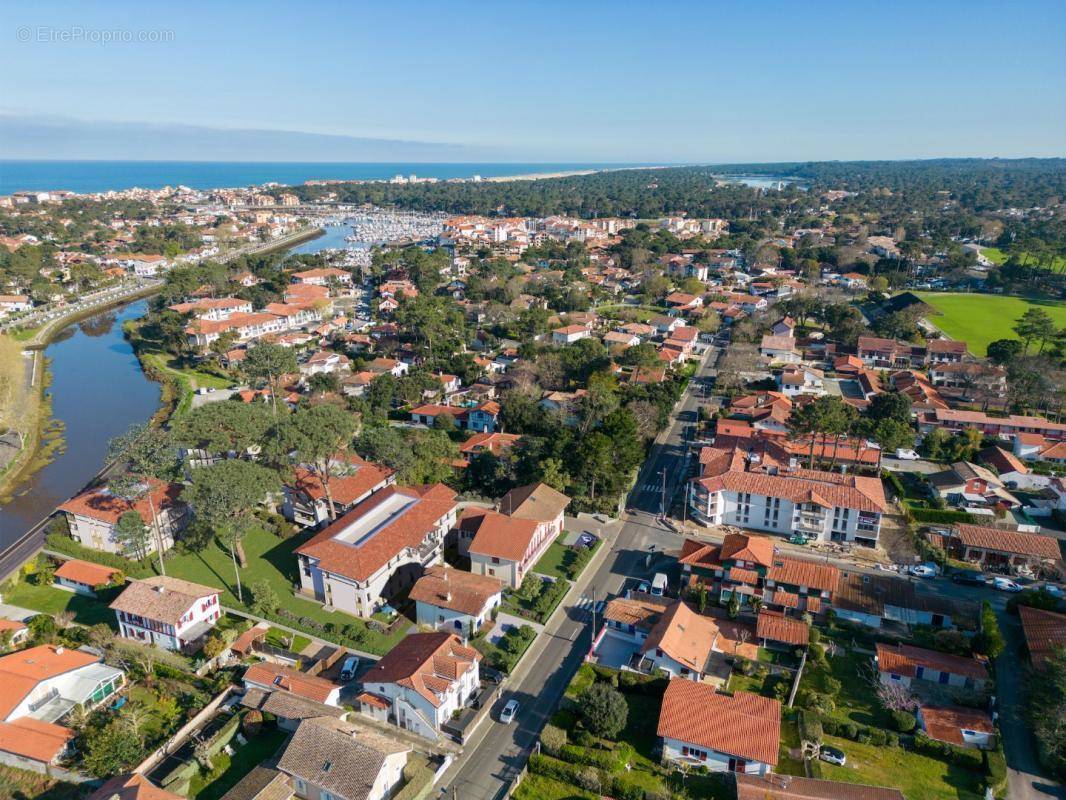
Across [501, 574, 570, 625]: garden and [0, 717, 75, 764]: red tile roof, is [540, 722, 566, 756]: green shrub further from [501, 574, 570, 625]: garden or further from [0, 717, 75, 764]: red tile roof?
[0, 717, 75, 764]: red tile roof

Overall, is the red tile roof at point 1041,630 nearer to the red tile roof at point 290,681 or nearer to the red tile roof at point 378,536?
the red tile roof at point 378,536

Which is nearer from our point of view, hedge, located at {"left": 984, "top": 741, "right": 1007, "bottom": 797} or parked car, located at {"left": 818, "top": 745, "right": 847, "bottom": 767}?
hedge, located at {"left": 984, "top": 741, "right": 1007, "bottom": 797}

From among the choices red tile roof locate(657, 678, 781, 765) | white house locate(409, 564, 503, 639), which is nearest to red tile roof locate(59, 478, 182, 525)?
white house locate(409, 564, 503, 639)

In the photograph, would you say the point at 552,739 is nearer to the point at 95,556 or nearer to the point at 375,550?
the point at 375,550

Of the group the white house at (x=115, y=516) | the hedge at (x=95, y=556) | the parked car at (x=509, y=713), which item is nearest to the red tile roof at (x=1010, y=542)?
the parked car at (x=509, y=713)

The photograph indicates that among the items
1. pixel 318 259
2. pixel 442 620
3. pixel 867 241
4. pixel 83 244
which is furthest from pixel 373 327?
pixel 867 241

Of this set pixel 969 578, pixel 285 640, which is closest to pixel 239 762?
pixel 285 640
